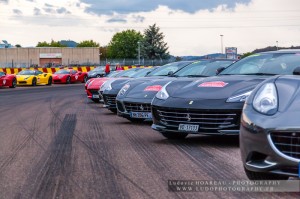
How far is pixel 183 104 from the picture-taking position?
7.91m

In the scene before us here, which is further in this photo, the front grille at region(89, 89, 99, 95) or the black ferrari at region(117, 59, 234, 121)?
the front grille at region(89, 89, 99, 95)

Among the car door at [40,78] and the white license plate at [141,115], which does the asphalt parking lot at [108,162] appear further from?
the car door at [40,78]

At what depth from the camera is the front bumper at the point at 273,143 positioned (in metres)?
4.42

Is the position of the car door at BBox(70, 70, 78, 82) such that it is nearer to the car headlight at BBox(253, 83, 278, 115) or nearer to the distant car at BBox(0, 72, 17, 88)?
the distant car at BBox(0, 72, 17, 88)

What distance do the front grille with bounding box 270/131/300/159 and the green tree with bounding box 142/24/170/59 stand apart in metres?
93.3

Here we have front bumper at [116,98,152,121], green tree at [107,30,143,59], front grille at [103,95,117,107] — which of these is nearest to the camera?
front bumper at [116,98,152,121]

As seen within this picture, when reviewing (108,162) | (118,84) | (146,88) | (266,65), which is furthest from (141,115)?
(108,162)

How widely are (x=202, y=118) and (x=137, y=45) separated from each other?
15243 centimetres

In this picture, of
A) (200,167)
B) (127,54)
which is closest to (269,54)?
(200,167)

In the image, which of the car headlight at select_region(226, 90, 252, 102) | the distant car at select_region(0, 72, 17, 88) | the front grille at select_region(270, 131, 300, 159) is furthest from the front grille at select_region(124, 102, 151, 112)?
the distant car at select_region(0, 72, 17, 88)

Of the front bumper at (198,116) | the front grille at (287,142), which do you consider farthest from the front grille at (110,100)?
the front grille at (287,142)

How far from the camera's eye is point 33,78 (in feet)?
124

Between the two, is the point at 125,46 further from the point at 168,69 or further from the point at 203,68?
the point at 203,68

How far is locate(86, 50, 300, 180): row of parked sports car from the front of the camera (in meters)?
4.53
